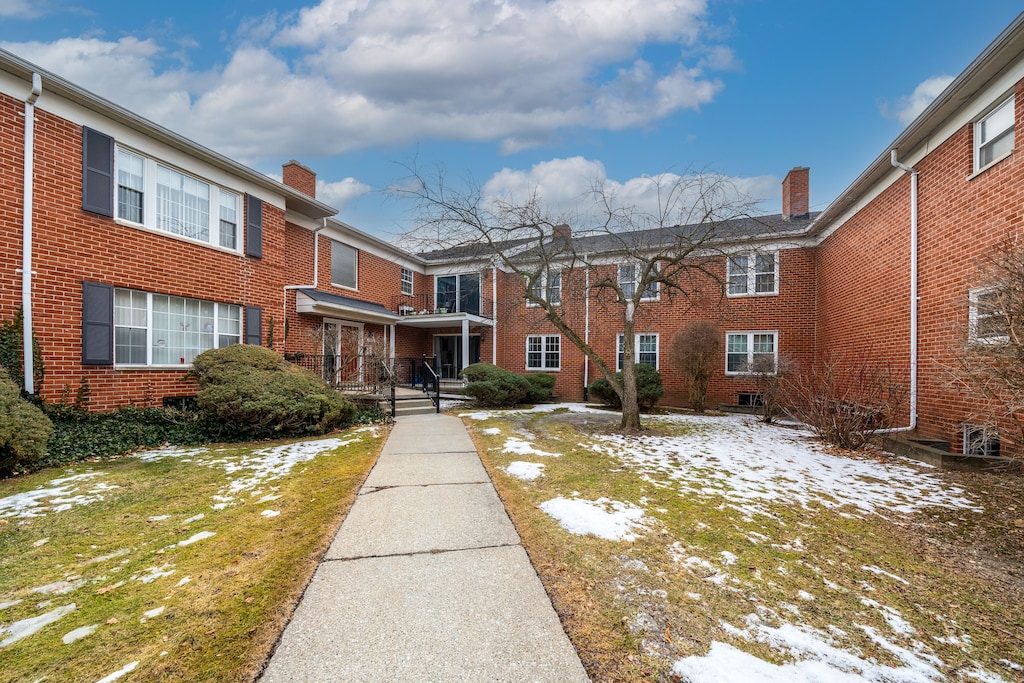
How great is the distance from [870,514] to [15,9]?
14.2 metres

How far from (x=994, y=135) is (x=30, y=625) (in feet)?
38.4

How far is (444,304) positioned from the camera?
18.6m

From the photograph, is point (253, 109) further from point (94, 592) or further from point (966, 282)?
point (966, 282)

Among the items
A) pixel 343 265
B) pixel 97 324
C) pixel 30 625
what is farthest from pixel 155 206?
pixel 30 625

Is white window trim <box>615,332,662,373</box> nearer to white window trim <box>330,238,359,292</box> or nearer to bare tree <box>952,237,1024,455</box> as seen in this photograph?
white window trim <box>330,238,359,292</box>

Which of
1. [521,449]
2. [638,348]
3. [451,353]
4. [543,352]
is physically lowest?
[521,449]

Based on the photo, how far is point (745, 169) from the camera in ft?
27.2

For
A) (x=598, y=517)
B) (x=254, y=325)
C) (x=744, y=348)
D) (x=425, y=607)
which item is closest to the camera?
(x=425, y=607)

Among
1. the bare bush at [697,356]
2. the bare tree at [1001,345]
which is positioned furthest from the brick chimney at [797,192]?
the bare tree at [1001,345]

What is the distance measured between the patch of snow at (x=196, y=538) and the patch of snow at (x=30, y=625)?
2.69ft

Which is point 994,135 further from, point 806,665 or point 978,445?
point 806,665

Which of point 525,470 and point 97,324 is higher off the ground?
point 97,324

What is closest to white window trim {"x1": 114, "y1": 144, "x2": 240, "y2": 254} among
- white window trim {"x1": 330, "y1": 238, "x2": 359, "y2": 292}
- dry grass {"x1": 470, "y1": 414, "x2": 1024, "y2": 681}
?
white window trim {"x1": 330, "y1": 238, "x2": 359, "y2": 292}

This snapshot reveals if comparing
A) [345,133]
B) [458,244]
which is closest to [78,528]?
[458,244]
